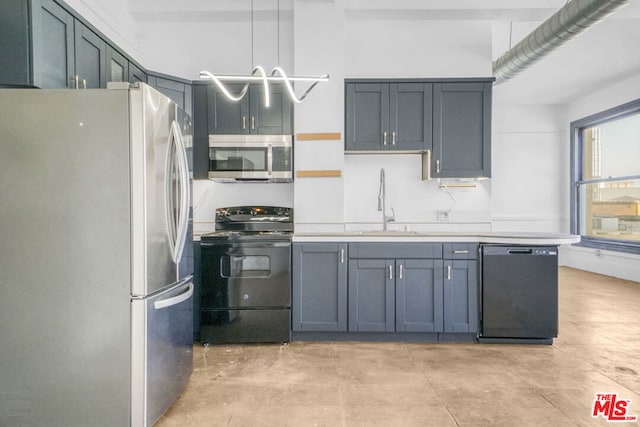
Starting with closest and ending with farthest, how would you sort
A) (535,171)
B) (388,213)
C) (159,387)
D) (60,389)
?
(60,389), (159,387), (388,213), (535,171)

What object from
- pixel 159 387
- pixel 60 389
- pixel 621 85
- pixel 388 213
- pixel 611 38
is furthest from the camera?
pixel 621 85

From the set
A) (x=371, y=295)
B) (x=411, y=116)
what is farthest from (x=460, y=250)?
(x=411, y=116)

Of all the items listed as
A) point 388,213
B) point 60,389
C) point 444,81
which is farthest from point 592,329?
point 60,389

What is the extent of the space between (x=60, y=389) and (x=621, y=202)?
7762 mm

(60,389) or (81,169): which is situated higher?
(81,169)

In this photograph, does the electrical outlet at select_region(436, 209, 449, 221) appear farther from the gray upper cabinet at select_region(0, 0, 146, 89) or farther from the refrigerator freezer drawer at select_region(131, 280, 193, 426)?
the gray upper cabinet at select_region(0, 0, 146, 89)

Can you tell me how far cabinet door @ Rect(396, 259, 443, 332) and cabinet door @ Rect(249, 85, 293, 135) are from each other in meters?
1.69

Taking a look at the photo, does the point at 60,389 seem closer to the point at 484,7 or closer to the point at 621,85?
the point at 484,7

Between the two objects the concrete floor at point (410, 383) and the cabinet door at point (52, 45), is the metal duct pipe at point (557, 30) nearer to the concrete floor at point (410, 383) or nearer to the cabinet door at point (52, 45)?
the concrete floor at point (410, 383)

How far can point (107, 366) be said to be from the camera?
6.08ft

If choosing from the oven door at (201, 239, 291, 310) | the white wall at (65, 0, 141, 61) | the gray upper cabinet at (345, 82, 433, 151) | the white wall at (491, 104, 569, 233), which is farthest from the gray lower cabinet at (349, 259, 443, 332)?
the white wall at (491, 104, 569, 233)

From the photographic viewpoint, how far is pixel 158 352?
6.48 feet

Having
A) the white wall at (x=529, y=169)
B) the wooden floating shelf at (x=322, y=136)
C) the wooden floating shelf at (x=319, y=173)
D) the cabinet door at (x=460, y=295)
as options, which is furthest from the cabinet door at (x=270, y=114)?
the white wall at (x=529, y=169)

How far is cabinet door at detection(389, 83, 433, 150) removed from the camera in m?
3.57
